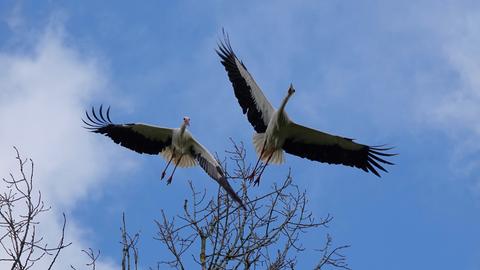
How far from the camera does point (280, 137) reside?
35.0 ft

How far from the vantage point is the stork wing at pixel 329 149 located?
10.6m

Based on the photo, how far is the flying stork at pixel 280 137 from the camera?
1055cm

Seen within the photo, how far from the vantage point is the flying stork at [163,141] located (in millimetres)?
11070

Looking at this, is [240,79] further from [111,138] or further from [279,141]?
[111,138]

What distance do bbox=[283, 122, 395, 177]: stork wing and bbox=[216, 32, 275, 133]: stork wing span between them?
1.24ft

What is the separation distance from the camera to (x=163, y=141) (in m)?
11.4

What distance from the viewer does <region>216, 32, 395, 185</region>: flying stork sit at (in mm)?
10555

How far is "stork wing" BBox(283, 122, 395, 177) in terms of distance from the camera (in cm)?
1058

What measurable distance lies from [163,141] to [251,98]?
1538 millimetres

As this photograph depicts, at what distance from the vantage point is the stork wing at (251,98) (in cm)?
1063

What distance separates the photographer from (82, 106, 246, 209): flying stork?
36.3 feet

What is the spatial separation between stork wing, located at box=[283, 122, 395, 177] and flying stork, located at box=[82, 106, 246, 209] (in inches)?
45.9

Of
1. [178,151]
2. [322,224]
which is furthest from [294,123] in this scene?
[322,224]

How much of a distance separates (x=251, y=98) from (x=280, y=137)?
2.12ft
